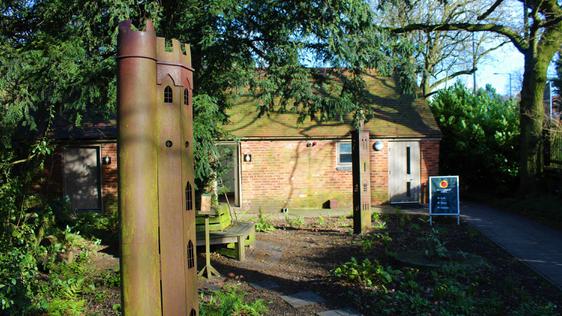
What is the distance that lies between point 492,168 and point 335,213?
21.6 feet

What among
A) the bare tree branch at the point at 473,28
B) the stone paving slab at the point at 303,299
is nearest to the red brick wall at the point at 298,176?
the bare tree branch at the point at 473,28

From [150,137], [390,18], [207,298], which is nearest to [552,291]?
[207,298]

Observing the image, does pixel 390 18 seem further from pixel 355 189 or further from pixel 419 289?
pixel 419 289

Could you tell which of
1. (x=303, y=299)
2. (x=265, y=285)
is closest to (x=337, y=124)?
(x=265, y=285)

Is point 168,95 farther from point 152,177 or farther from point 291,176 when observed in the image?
point 291,176

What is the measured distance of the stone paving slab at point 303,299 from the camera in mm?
5895

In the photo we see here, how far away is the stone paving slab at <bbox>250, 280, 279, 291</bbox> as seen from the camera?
259 inches

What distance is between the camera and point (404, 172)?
54.0 feet

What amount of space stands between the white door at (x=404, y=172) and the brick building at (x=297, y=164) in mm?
34

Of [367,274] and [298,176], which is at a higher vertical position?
[298,176]

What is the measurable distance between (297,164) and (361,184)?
17.4ft

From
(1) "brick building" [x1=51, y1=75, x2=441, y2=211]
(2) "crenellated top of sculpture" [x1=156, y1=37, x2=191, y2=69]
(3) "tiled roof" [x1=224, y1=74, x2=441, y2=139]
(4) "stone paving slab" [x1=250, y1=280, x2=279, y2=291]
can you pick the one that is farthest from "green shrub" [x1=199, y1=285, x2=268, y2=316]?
(3) "tiled roof" [x1=224, y1=74, x2=441, y2=139]

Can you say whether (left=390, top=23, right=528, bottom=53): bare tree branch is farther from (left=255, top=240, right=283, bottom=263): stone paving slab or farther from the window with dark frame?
(left=255, top=240, right=283, bottom=263): stone paving slab

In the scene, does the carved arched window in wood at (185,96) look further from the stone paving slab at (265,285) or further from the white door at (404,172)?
the white door at (404,172)
